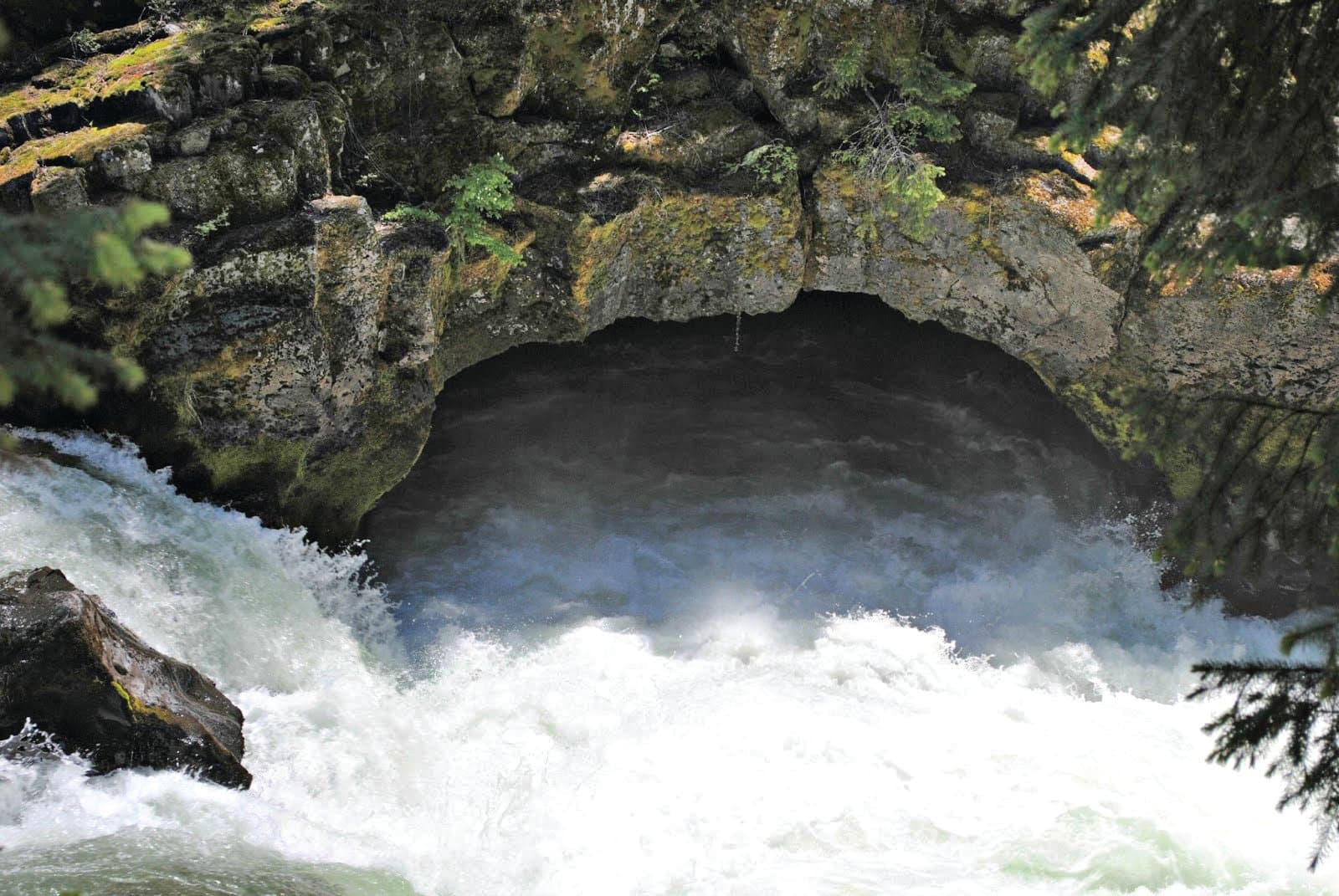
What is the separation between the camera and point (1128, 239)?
921 cm

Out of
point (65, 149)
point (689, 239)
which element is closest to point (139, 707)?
point (65, 149)

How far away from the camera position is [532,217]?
9539 millimetres

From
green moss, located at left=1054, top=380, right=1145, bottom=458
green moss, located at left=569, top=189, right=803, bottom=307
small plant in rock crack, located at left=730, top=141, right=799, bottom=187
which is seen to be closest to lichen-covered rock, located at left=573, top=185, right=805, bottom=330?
green moss, located at left=569, top=189, right=803, bottom=307

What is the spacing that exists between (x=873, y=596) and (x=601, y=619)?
2729mm

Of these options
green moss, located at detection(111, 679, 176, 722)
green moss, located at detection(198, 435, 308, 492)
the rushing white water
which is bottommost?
the rushing white water

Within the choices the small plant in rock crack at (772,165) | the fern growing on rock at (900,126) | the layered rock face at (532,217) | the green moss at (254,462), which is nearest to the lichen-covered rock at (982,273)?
the layered rock face at (532,217)

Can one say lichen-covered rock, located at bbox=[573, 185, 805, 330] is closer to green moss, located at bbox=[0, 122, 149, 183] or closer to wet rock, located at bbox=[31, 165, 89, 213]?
green moss, located at bbox=[0, 122, 149, 183]

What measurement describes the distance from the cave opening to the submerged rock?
344 centimetres

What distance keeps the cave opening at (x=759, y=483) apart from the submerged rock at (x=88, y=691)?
3.44 m

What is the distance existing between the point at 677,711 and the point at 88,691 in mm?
4300

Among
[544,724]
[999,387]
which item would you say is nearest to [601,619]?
[544,724]

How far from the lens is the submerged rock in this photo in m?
6.27

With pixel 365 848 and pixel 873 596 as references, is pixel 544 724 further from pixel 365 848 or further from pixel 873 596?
pixel 873 596

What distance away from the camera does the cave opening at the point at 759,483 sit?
1048 cm
